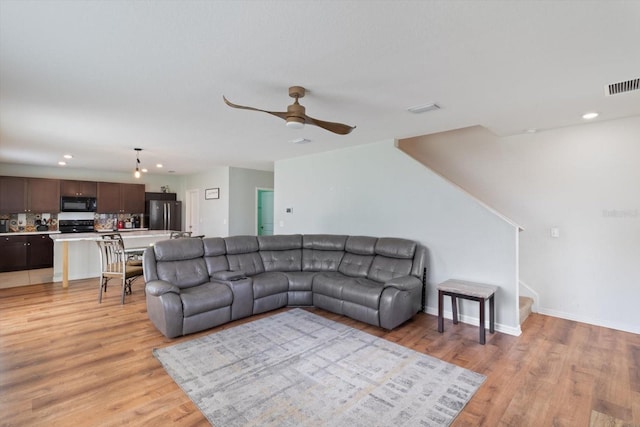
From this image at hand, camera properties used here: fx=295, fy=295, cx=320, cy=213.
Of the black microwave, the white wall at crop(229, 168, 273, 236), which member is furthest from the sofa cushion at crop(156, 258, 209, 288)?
the black microwave

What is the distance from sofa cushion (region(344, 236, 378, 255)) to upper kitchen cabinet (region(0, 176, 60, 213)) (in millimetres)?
7410

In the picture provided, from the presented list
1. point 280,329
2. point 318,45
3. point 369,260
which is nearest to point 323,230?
point 369,260

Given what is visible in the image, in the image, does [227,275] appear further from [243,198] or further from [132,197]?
[132,197]

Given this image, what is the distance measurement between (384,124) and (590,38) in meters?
2.08

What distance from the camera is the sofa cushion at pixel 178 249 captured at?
3875 mm

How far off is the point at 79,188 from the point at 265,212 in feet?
15.4

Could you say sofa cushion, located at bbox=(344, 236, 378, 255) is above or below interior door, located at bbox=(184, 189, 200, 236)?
below

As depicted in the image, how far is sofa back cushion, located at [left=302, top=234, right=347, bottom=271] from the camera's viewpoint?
4789mm

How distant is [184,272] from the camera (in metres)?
3.91

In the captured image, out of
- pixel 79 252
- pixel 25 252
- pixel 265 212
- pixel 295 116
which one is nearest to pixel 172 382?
pixel 295 116

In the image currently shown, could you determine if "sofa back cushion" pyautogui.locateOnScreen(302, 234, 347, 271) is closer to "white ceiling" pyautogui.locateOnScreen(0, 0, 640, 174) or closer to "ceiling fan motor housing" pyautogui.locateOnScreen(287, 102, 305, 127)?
"white ceiling" pyautogui.locateOnScreen(0, 0, 640, 174)

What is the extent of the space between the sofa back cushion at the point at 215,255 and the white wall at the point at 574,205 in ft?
13.1

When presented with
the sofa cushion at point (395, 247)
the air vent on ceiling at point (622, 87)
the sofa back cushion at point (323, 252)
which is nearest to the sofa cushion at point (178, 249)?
the sofa back cushion at point (323, 252)

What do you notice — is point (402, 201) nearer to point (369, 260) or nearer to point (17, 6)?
point (369, 260)
